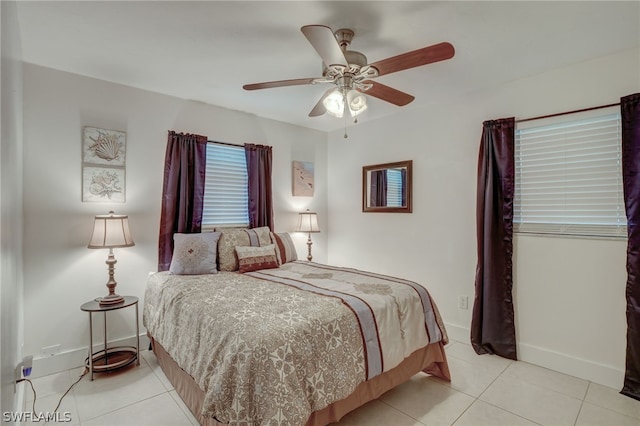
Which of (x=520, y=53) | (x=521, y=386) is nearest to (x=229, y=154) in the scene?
(x=520, y=53)

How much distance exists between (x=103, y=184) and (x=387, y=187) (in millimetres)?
3023

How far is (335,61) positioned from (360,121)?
245cm

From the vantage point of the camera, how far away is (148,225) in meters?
3.10

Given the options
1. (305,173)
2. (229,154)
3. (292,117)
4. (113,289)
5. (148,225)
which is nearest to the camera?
(113,289)

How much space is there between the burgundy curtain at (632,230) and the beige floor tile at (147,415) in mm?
3091

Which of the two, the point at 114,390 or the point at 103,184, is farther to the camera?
the point at 103,184

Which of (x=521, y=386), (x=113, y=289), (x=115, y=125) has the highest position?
(x=115, y=125)

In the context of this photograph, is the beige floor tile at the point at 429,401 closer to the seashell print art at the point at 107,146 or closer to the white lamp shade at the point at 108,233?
the white lamp shade at the point at 108,233

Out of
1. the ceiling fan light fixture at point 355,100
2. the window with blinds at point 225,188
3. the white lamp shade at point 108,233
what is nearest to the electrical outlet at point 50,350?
the white lamp shade at point 108,233

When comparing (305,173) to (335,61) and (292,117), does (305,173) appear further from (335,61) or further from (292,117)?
(335,61)

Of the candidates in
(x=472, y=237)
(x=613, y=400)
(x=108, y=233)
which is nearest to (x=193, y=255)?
(x=108, y=233)

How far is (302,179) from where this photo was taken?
4.41 meters

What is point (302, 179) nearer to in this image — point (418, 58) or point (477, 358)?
point (418, 58)

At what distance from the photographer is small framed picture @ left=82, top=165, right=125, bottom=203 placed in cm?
275
